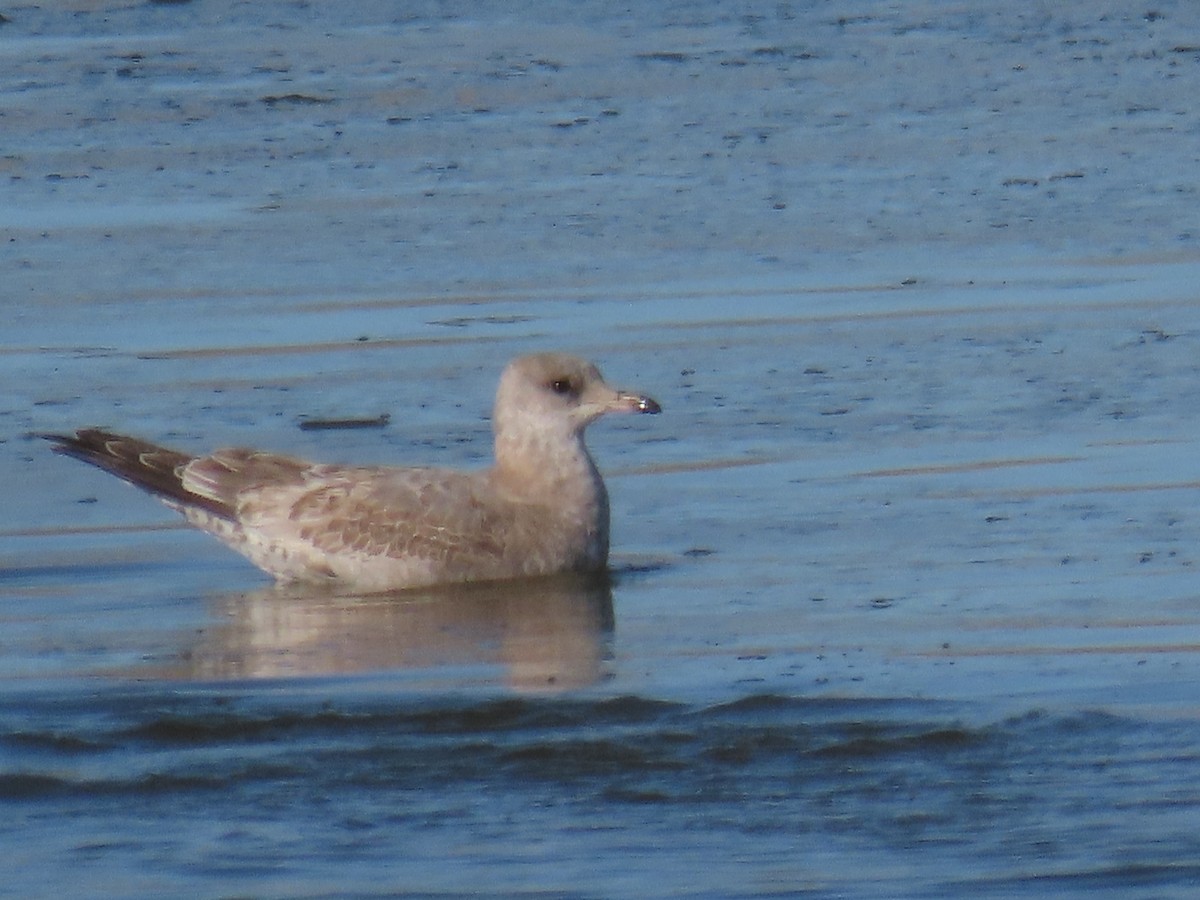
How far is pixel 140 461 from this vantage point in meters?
9.53

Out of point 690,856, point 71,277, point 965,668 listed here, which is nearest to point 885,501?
point 965,668

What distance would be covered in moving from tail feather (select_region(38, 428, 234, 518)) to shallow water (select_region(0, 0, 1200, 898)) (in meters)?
0.22

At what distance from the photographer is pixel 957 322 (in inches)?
460

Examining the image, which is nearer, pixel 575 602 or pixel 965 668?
pixel 965 668

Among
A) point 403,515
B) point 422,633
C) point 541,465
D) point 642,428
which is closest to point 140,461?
point 403,515

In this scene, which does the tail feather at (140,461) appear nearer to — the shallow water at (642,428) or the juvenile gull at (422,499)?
the juvenile gull at (422,499)

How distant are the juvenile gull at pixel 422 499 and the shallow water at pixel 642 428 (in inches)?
7.1

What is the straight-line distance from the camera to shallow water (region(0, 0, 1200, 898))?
623cm

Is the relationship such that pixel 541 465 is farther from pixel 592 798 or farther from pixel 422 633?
pixel 592 798

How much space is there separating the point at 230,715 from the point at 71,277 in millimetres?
6141

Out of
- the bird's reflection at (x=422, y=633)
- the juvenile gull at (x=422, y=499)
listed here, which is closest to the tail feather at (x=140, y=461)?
the juvenile gull at (x=422, y=499)

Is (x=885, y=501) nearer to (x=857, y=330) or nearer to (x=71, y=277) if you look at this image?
(x=857, y=330)

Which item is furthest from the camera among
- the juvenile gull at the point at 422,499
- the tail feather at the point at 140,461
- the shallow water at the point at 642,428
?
the tail feather at the point at 140,461

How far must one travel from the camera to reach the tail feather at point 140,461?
9500 millimetres
